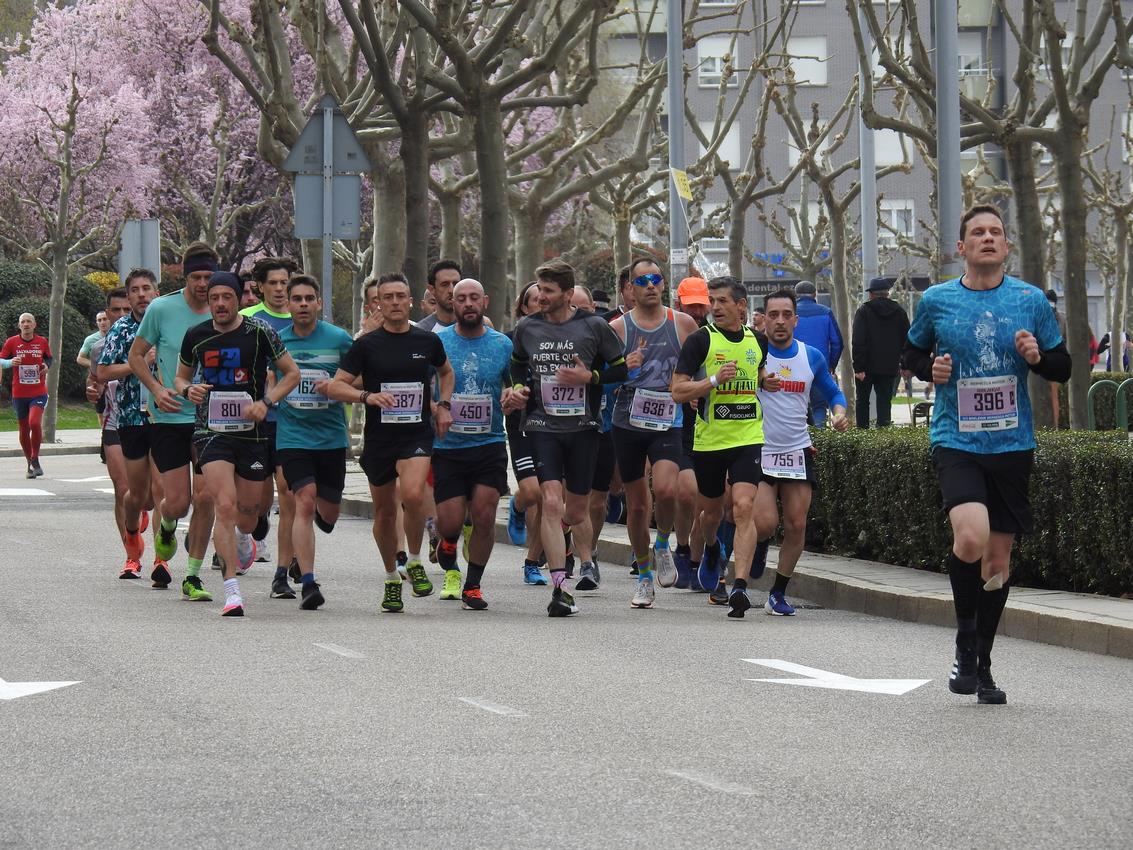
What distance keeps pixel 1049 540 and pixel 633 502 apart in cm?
250

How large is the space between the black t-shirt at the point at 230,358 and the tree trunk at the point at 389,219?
42.9ft

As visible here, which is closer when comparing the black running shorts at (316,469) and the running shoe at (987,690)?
the running shoe at (987,690)

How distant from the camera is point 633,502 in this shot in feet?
42.4

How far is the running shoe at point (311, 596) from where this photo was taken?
39.0 ft

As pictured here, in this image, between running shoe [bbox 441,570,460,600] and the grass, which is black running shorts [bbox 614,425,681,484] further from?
the grass

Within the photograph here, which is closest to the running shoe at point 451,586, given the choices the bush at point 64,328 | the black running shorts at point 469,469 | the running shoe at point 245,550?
the black running shorts at point 469,469

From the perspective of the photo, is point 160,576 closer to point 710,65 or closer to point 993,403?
point 993,403

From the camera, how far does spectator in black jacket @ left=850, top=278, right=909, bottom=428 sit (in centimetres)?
2130

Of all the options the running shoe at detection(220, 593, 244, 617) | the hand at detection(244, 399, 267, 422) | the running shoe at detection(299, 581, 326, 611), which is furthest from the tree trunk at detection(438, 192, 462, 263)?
the running shoe at detection(220, 593, 244, 617)

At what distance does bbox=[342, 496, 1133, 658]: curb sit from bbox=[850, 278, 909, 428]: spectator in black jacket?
7.30m

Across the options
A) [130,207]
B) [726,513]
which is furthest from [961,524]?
[130,207]

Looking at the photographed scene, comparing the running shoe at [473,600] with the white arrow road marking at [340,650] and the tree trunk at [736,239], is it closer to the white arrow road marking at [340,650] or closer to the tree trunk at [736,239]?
the white arrow road marking at [340,650]

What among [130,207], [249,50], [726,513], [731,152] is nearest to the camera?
[726,513]

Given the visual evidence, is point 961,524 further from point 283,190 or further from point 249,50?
point 283,190
